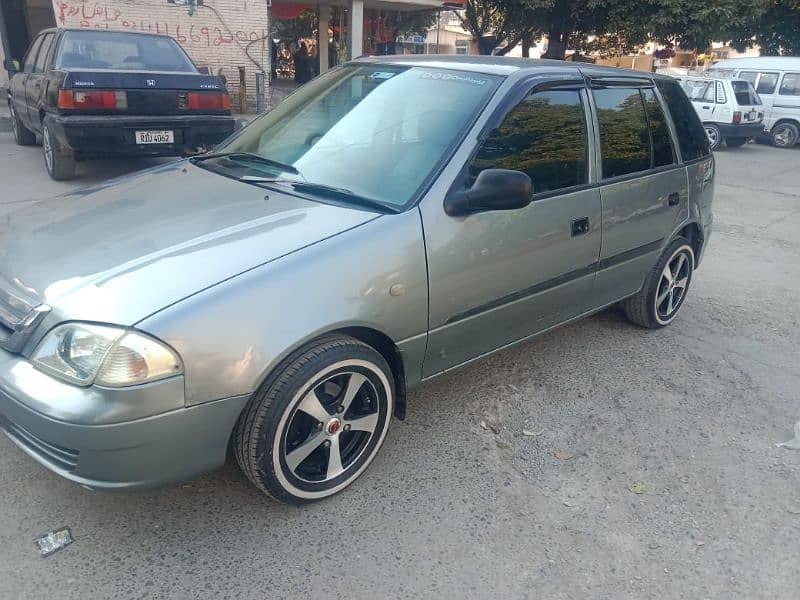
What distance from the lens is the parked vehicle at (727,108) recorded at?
15.1 metres

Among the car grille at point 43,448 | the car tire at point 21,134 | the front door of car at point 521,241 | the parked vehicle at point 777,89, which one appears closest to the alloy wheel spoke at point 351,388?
the front door of car at point 521,241

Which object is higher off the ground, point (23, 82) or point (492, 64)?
point (492, 64)

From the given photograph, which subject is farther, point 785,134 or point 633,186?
point 785,134

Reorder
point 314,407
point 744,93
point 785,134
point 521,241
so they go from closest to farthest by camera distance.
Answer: point 314,407 → point 521,241 → point 744,93 → point 785,134

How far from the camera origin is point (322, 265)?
93.3 inches

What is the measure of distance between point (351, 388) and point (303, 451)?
307 mm

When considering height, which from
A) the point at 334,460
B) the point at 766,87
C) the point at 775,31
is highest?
the point at 775,31

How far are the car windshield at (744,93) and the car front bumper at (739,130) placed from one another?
526 millimetres

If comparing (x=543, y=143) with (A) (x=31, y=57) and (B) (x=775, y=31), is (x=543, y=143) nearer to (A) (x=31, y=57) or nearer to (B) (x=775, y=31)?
(A) (x=31, y=57)

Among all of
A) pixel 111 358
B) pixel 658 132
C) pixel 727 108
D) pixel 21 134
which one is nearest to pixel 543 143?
pixel 658 132

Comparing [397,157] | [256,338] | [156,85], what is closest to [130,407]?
[256,338]

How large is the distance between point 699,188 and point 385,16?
65.0 feet

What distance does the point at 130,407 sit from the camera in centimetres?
202

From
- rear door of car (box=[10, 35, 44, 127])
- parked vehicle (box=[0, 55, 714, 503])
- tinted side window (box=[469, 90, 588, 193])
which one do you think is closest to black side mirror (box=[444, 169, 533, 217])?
parked vehicle (box=[0, 55, 714, 503])
